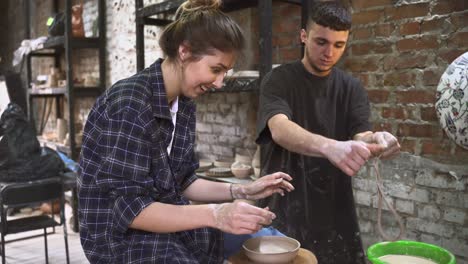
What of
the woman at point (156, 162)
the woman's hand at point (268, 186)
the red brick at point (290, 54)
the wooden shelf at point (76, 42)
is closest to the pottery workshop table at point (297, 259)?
the woman at point (156, 162)

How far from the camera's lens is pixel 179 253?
4.70 feet

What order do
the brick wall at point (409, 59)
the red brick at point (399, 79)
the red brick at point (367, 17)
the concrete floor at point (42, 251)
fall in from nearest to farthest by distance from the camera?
the brick wall at point (409, 59)
the red brick at point (399, 79)
the red brick at point (367, 17)
the concrete floor at point (42, 251)

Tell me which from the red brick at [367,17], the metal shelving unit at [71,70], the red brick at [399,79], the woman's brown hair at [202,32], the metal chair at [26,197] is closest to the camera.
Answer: the woman's brown hair at [202,32]

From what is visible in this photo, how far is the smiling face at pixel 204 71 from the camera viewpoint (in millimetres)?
1481

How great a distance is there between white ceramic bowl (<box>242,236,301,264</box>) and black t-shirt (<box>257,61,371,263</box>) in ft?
1.60

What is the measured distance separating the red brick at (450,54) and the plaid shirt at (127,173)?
1419mm

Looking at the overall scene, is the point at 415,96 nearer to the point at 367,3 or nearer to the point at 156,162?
the point at 367,3

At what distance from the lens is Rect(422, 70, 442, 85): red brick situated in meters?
2.12

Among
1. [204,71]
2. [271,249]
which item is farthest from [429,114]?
[204,71]

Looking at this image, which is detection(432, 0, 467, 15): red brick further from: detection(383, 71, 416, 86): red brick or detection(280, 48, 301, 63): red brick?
detection(280, 48, 301, 63): red brick

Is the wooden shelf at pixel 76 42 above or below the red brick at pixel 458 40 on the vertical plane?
above

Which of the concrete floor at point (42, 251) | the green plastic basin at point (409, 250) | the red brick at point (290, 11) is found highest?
the red brick at point (290, 11)

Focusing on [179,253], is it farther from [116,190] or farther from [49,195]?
[49,195]

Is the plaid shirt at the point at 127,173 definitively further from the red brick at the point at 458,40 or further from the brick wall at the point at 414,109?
the red brick at the point at 458,40
